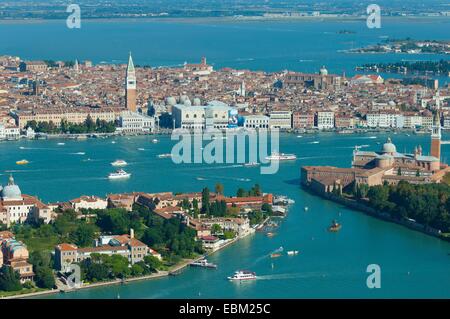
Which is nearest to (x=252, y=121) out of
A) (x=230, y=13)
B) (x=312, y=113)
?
(x=312, y=113)

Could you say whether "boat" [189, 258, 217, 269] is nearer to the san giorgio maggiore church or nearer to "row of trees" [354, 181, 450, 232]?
the san giorgio maggiore church

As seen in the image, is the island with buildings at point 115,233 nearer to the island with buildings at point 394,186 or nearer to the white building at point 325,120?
the island with buildings at point 394,186

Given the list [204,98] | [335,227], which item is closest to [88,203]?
[335,227]

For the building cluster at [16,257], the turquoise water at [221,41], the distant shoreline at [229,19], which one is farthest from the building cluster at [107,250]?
the distant shoreline at [229,19]

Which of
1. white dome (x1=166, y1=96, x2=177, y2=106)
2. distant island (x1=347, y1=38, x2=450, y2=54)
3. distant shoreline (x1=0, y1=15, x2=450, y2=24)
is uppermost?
white dome (x1=166, y1=96, x2=177, y2=106)

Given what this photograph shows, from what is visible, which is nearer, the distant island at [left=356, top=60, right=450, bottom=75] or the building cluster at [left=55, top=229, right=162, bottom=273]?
the building cluster at [left=55, top=229, right=162, bottom=273]

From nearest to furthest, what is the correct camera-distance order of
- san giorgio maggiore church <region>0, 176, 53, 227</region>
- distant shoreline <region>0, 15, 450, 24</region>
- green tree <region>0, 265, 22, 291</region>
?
green tree <region>0, 265, 22, 291</region>, san giorgio maggiore church <region>0, 176, 53, 227</region>, distant shoreline <region>0, 15, 450, 24</region>

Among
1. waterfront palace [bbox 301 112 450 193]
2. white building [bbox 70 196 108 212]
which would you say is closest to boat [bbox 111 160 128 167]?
waterfront palace [bbox 301 112 450 193]

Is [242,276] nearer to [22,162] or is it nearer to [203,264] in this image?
[203,264]
